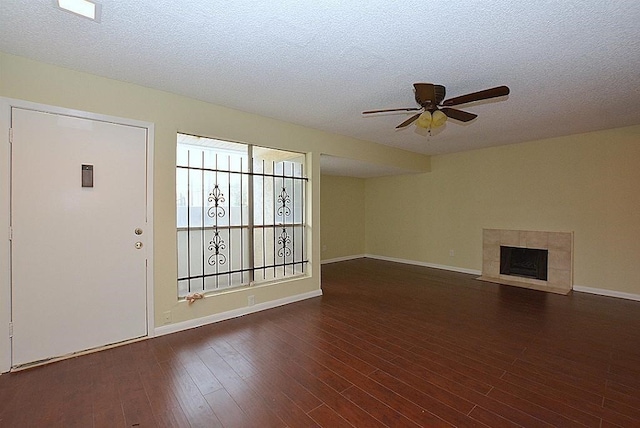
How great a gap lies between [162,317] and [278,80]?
8.72 ft

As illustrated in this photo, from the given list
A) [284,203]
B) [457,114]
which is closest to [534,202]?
[457,114]

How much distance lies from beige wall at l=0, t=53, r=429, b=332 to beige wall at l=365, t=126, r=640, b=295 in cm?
333

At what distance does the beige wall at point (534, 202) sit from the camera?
14.0 ft

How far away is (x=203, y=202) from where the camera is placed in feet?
11.2

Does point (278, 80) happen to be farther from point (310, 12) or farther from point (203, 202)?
point (203, 202)

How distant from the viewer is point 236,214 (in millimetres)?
3691

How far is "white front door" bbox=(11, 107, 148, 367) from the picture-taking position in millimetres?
2391

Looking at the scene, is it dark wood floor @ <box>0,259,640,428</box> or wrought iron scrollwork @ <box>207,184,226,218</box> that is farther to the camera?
wrought iron scrollwork @ <box>207,184,226,218</box>

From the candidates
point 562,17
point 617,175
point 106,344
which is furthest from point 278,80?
point 617,175

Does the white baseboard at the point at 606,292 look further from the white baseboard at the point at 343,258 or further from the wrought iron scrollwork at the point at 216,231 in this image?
the wrought iron scrollwork at the point at 216,231

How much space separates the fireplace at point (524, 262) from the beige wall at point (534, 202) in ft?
1.33

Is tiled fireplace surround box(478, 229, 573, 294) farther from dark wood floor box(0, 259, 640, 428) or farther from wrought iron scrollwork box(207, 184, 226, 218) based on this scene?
wrought iron scrollwork box(207, 184, 226, 218)

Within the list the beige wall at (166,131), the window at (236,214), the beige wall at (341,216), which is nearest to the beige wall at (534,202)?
the beige wall at (341,216)

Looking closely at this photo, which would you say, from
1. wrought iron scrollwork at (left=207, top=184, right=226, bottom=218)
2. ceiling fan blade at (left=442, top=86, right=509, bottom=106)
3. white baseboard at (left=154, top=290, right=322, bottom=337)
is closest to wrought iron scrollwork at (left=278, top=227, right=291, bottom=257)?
white baseboard at (left=154, top=290, right=322, bottom=337)
